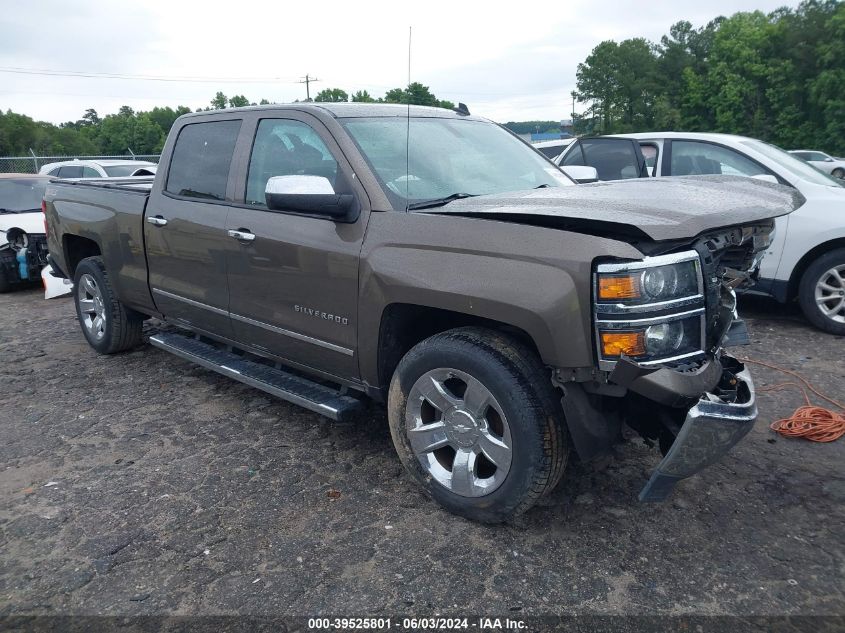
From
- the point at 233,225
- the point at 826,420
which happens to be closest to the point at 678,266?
the point at 826,420

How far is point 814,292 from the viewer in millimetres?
5598

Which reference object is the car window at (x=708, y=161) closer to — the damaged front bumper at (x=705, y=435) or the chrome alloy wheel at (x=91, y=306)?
the damaged front bumper at (x=705, y=435)

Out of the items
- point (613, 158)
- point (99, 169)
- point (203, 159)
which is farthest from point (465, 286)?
point (99, 169)

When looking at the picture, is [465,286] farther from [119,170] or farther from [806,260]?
[119,170]

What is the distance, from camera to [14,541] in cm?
303

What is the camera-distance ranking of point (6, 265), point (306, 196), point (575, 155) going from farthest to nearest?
point (6, 265), point (575, 155), point (306, 196)

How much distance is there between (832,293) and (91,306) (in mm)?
6316

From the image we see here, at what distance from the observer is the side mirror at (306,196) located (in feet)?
10.1

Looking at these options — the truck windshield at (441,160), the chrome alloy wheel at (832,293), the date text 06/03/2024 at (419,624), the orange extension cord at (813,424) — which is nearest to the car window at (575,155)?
the chrome alloy wheel at (832,293)

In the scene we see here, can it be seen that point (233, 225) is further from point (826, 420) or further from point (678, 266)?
point (826, 420)

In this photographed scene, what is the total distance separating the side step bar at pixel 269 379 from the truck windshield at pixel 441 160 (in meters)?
1.09

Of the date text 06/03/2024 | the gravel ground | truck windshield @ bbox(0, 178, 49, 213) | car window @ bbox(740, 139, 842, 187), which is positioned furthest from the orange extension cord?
truck windshield @ bbox(0, 178, 49, 213)

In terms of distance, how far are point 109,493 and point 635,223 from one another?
9.45ft

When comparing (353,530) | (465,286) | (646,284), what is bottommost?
(353,530)
